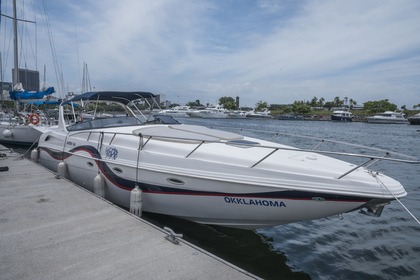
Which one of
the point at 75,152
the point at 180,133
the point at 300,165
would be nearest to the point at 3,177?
the point at 75,152

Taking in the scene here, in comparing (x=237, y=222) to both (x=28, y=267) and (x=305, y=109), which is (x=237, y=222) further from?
(x=305, y=109)

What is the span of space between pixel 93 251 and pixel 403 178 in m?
10.9

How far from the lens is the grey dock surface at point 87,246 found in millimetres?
3070

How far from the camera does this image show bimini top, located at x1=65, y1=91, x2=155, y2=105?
767cm

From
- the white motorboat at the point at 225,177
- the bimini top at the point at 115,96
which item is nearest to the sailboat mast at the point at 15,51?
the bimini top at the point at 115,96

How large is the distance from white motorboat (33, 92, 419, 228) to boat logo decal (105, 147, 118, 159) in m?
0.02

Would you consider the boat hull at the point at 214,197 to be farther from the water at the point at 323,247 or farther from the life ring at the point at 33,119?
the life ring at the point at 33,119

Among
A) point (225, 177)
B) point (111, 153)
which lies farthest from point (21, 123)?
point (225, 177)

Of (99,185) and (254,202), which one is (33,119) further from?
(254,202)

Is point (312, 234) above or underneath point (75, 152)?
underneath

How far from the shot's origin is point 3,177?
23.0 ft

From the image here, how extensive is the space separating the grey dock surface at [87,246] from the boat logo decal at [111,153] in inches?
33.6

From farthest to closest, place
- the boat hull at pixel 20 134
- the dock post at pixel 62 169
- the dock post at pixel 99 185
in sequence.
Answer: the boat hull at pixel 20 134, the dock post at pixel 62 169, the dock post at pixel 99 185

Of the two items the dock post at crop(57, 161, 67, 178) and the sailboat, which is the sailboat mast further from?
the dock post at crop(57, 161, 67, 178)
